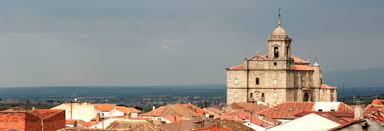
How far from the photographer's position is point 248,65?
121250 mm

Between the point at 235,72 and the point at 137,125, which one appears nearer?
the point at 137,125

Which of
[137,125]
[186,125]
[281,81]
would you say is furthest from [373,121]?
[281,81]

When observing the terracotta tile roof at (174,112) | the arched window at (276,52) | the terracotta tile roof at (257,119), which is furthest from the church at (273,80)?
the terracotta tile roof at (257,119)

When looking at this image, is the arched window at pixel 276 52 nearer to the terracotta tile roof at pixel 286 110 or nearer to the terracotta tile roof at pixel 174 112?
the terracotta tile roof at pixel 286 110

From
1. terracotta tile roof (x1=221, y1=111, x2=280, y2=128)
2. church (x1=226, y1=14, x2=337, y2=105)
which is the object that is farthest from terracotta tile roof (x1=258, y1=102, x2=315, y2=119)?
church (x1=226, y1=14, x2=337, y2=105)

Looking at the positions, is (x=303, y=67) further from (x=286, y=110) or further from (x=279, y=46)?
(x=286, y=110)

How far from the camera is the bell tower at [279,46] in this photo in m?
122

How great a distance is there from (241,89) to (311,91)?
969cm

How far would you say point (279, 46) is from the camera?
402ft

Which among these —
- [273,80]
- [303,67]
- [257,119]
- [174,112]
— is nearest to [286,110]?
[174,112]

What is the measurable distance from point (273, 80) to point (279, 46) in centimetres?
485

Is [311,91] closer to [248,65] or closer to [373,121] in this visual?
[248,65]

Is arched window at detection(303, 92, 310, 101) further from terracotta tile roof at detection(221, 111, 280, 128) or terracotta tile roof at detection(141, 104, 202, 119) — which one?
terracotta tile roof at detection(221, 111, 280, 128)

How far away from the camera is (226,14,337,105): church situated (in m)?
121
